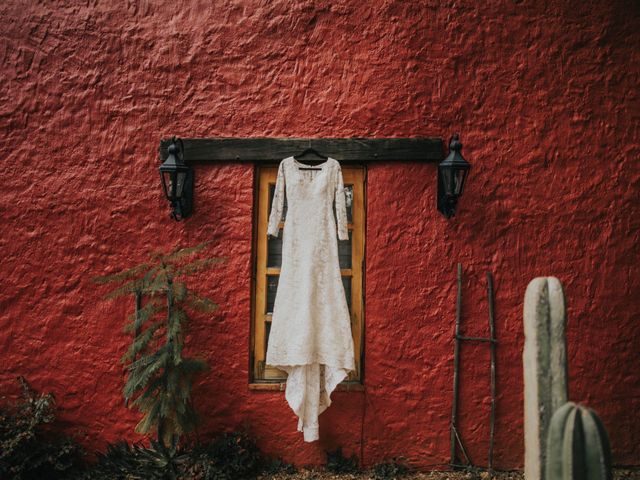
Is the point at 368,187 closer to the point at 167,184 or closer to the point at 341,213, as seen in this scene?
the point at 341,213

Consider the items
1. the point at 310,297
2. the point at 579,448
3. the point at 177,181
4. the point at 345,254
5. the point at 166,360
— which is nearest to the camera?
the point at 579,448

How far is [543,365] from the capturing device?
200 centimetres

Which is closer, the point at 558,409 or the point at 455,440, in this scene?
the point at 558,409

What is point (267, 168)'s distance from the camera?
3.62m

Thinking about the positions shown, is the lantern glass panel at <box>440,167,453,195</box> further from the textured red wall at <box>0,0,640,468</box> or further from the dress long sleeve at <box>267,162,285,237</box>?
the dress long sleeve at <box>267,162,285,237</box>

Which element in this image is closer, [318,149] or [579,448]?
[579,448]

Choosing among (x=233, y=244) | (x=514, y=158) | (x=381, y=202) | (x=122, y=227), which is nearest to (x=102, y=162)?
(x=122, y=227)

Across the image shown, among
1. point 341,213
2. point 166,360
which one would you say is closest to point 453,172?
point 341,213

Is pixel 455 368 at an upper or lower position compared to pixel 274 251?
lower

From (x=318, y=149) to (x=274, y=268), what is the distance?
3.38 ft

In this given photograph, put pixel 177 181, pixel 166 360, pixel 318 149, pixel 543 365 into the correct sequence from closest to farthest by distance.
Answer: pixel 543 365, pixel 166 360, pixel 177 181, pixel 318 149

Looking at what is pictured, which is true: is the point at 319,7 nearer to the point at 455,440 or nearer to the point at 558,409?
the point at 558,409

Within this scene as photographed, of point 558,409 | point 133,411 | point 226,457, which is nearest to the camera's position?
point 558,409

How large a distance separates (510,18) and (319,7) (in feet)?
5.20
